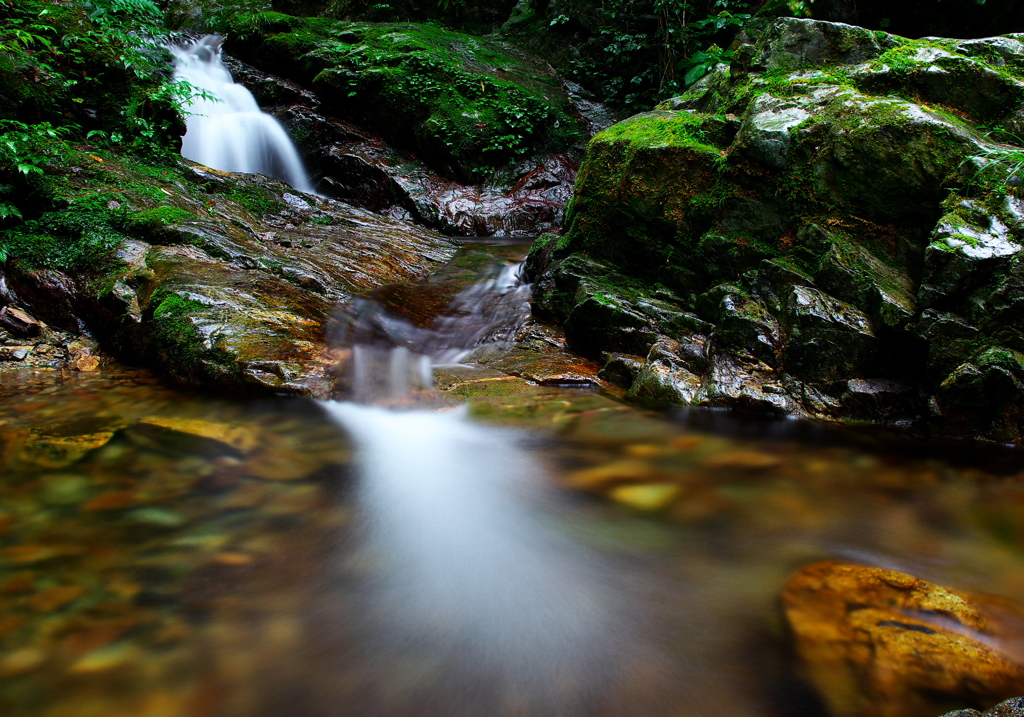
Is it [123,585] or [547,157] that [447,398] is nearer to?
[123,585]

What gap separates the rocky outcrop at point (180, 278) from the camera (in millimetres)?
3947

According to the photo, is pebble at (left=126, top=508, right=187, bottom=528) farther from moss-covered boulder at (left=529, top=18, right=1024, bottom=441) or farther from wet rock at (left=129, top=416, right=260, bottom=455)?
moss-covered boulder at (left=529, top=18, right=1024, bottom=441)

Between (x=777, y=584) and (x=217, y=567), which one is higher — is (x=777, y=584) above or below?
above

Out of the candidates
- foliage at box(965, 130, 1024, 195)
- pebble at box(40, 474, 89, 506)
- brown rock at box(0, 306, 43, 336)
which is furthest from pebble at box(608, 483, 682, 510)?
brown rock at box(0, 306, 43, 336)

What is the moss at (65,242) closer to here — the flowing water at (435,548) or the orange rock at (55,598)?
the flowing water at (435,548)

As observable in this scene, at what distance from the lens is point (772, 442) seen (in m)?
3.15

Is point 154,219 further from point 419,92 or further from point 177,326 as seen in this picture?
point 419,92

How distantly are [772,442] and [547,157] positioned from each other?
904 cm

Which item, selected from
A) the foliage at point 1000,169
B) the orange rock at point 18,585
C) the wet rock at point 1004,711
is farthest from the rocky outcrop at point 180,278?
the foliage at point 1000,169

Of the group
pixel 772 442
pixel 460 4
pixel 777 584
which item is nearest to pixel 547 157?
pixel 460 4

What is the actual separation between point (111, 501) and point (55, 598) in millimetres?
679

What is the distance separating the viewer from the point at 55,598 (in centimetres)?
182

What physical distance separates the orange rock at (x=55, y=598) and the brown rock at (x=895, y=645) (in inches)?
94.4

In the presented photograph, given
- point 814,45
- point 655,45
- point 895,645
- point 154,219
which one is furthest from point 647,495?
point 655,45
